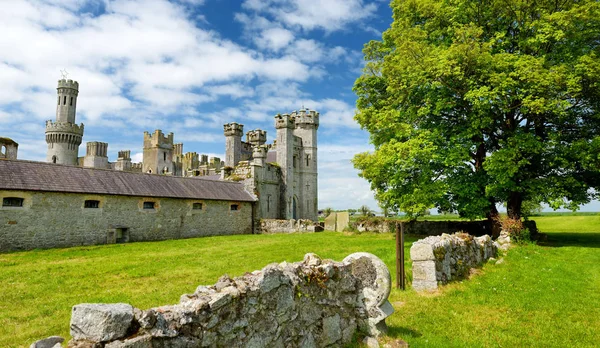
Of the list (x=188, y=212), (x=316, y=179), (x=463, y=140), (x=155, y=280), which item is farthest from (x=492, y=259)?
(x=316, y=179)

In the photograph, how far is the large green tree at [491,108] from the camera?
16359mm

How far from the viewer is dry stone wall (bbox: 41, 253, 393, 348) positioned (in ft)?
11.8

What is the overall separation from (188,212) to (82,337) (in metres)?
23.9

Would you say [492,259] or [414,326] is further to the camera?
[492,259]

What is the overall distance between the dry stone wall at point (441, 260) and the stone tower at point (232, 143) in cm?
3520

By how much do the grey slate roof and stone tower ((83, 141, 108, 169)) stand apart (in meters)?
43.9

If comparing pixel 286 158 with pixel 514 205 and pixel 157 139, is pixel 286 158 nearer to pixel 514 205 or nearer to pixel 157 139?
pixel 514 205

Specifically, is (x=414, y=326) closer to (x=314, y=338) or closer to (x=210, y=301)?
(x=314, y=338)

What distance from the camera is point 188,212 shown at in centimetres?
2667

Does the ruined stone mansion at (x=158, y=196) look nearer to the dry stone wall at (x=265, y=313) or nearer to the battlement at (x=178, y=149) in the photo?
the battlement at (x=178, y=149)

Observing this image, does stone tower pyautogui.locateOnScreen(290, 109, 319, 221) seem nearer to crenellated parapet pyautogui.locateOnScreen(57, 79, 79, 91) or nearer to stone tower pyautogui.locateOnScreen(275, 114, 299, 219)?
stone tower pyautogui.locateOnScreen(275, 114, 299, 219)

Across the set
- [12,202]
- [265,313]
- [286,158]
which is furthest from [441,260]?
[286,158]

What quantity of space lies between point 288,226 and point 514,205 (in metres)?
17.3

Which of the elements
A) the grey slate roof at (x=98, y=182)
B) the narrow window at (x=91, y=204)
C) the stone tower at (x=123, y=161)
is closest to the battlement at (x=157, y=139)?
the stone tower at (x=123, y=161)
